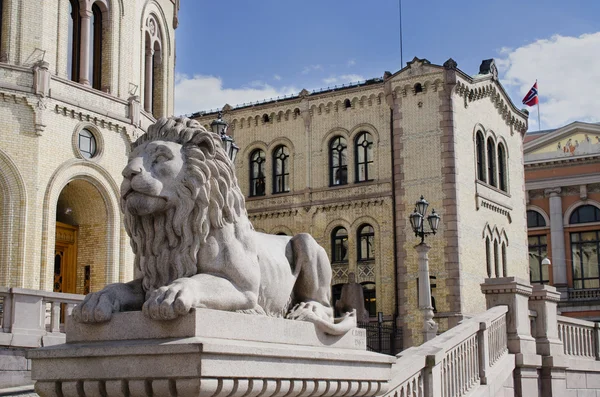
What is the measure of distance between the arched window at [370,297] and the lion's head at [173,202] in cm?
3731

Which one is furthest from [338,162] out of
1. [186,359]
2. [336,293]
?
[186,359]

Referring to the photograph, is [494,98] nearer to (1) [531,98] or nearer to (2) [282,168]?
(2) [282,168]

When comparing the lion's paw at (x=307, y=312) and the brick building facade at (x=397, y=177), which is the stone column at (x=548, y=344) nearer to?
the lion's paw at (x=307, y=312)

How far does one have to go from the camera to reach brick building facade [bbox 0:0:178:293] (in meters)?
26.5

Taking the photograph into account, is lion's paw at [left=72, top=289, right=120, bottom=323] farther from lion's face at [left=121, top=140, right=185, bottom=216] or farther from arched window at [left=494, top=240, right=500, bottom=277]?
arched window at [left=494, top=240, right=500, bottom=277]

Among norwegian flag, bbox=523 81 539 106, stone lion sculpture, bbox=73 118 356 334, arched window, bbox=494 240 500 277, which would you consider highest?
norwegian flag, bbox=523 81 539 106

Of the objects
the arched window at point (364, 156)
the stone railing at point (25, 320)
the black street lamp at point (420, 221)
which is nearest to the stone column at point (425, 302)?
the black street lamp at point (420, 221)

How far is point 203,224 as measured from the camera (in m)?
5.43

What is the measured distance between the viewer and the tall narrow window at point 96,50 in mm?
30062

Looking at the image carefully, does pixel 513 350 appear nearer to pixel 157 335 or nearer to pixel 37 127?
pixel 157 335

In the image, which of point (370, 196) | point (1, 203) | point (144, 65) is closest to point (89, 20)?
point (144, 65)

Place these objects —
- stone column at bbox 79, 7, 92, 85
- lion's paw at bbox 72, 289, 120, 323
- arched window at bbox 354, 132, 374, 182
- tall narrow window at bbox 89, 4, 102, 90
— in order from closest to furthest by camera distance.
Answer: lion's paw at bbox 72, 289, 120, 323 → stone column at bbox 79, 7, 92, 85 → tall narrow window at bbox 89, 4, 102, 90 → arched window at bbox 354, 132, 374, 182

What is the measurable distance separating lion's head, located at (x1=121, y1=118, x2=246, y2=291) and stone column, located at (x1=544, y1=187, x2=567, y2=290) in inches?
2207

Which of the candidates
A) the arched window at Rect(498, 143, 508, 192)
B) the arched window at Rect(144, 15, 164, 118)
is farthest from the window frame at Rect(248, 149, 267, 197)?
the arched window at Rect(144, 15, 164, 118)
